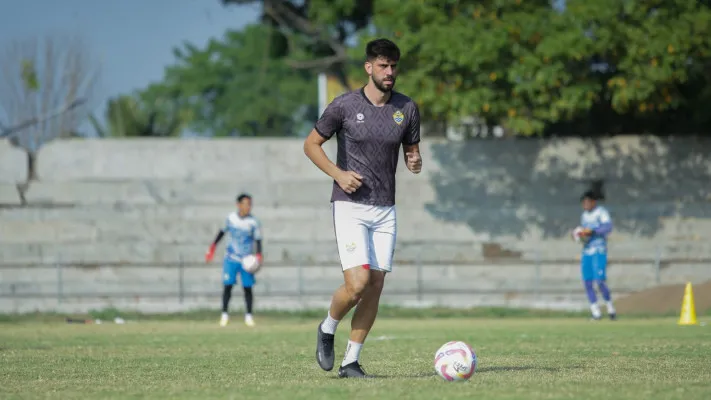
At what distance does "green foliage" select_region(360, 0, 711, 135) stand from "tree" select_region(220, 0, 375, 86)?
5321 millimetres

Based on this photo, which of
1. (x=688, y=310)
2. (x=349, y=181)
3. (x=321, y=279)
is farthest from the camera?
(x=321, y=279)

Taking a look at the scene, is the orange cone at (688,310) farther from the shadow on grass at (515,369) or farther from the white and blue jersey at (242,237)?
the shadow on grass at (515,369)

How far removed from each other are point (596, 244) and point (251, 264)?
627cm

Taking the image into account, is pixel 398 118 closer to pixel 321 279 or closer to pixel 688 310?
pixel 688 310

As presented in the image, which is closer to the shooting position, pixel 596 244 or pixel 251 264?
pixel 251 264

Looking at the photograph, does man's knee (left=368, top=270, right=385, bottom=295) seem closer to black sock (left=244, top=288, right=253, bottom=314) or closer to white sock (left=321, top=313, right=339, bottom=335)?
white sock (left=321, top=313, right=339, bottom=335)

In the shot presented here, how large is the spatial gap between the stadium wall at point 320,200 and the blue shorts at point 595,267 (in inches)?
325

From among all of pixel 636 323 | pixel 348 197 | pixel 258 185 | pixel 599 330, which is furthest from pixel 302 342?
pixel 258 185

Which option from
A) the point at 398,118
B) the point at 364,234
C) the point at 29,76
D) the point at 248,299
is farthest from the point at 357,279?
the point at 29,76

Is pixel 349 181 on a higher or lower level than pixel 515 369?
higher

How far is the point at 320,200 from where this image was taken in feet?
115

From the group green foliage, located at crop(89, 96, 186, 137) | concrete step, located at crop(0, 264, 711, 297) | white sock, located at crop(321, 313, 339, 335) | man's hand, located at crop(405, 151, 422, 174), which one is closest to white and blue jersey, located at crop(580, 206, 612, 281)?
concrete step, located at crop(0, 264, 711, 297)

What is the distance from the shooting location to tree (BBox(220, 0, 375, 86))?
1464 inches

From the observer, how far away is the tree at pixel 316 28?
37188mm
